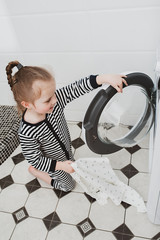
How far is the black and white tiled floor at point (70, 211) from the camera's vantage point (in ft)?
4.77

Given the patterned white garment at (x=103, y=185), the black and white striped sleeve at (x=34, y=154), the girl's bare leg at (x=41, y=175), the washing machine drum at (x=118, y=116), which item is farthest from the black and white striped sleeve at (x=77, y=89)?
the girl's bare leg at (x=41, y=175)

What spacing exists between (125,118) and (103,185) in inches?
19.2

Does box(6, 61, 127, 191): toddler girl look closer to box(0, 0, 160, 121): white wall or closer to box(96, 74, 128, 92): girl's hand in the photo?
box(96, 74, 128, 92): girl's hand

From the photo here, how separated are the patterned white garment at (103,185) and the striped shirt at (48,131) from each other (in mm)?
214

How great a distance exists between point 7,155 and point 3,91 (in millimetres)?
548

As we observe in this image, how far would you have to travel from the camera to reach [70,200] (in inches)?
64.0

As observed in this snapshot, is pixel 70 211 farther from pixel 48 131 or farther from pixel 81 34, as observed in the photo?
pixel 81 34

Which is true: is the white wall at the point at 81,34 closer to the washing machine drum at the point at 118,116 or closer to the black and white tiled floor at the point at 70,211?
the washing machine drum at the point at 118,116

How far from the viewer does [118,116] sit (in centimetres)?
129

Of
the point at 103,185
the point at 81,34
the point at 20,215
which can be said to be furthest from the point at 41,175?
the point at 81,34

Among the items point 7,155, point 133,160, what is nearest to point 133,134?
point 133,160

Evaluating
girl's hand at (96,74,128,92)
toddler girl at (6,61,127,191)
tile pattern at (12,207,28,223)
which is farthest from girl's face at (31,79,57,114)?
tile pattern at (12,207,28,223)

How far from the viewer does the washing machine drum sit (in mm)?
1083

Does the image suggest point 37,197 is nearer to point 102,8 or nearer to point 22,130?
point 22,130
